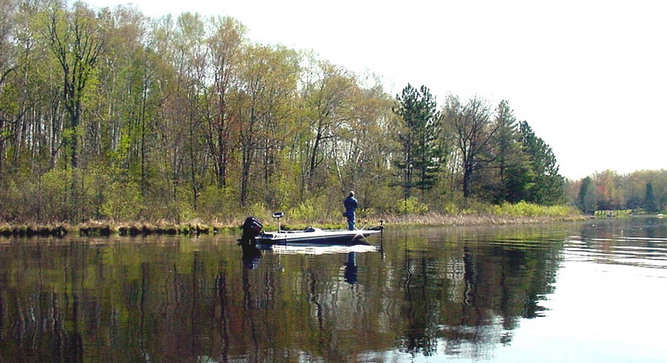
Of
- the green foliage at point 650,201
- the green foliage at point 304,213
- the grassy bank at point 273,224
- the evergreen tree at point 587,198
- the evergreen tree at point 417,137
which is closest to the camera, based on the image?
the grassy bank at point 273,224

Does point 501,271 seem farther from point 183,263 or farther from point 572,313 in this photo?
point 183,263

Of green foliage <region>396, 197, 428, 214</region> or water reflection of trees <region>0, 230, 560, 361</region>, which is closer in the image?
water reflection of trees <region>0, 230, 560, 361</region>

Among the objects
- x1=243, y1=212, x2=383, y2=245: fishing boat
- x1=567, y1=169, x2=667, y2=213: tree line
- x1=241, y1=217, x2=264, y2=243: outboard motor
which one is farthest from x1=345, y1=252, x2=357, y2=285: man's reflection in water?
x1=567, y1=169, x2=667, y2=213: tree line

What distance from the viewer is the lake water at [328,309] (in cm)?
884

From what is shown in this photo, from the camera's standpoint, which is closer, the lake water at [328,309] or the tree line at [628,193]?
the lake water at [328,309]

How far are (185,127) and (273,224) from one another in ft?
40.3

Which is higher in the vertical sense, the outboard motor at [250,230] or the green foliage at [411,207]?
the green foliage at [411,207]

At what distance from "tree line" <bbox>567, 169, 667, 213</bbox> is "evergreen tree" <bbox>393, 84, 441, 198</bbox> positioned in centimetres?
6869

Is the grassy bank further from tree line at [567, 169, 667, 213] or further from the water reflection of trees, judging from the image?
tree line at [567, 169, 667, 213]

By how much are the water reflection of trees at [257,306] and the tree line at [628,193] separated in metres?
109

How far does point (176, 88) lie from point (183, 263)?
31526 millimetres

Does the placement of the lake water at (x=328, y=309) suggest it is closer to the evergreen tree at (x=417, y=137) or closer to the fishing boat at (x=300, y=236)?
the fishing boat at (x=300, y=236)

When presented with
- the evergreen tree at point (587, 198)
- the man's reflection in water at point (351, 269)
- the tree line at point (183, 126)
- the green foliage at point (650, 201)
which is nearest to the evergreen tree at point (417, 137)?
the tree line at point (183, 126)

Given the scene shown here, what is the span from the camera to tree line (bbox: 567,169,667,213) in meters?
123
